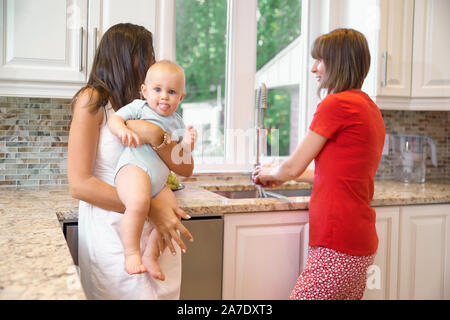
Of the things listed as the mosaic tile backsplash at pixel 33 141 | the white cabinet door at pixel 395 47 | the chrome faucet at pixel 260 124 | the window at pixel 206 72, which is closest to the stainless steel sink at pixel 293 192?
the chrome faucet at pixel 260 124

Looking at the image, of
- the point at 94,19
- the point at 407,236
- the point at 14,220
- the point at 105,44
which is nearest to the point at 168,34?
the point at 94,19

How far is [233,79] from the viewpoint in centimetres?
261

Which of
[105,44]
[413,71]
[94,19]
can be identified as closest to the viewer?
[105,44]

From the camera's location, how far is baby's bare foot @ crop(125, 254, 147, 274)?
1.24 meters

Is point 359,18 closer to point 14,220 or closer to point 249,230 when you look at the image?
point 249,230

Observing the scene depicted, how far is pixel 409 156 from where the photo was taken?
2.78 metres

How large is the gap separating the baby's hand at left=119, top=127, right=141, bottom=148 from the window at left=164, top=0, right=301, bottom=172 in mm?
1281

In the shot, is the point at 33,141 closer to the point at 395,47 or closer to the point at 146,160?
the point at 146,160

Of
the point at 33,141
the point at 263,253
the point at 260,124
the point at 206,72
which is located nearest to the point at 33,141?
the point at 33,141

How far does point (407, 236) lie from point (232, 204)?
874mm

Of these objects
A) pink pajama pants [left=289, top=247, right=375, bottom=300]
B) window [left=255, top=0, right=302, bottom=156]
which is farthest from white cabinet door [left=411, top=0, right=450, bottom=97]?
pink pajama pants [left=289, top=247, right=375, bottom=300]

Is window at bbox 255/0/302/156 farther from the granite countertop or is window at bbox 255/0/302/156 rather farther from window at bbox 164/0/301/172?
the granite countertop

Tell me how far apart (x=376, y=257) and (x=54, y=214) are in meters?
1.36

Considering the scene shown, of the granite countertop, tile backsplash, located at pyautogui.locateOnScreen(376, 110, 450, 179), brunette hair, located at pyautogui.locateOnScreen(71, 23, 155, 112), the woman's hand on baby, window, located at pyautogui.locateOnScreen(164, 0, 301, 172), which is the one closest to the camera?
the granite countertop
